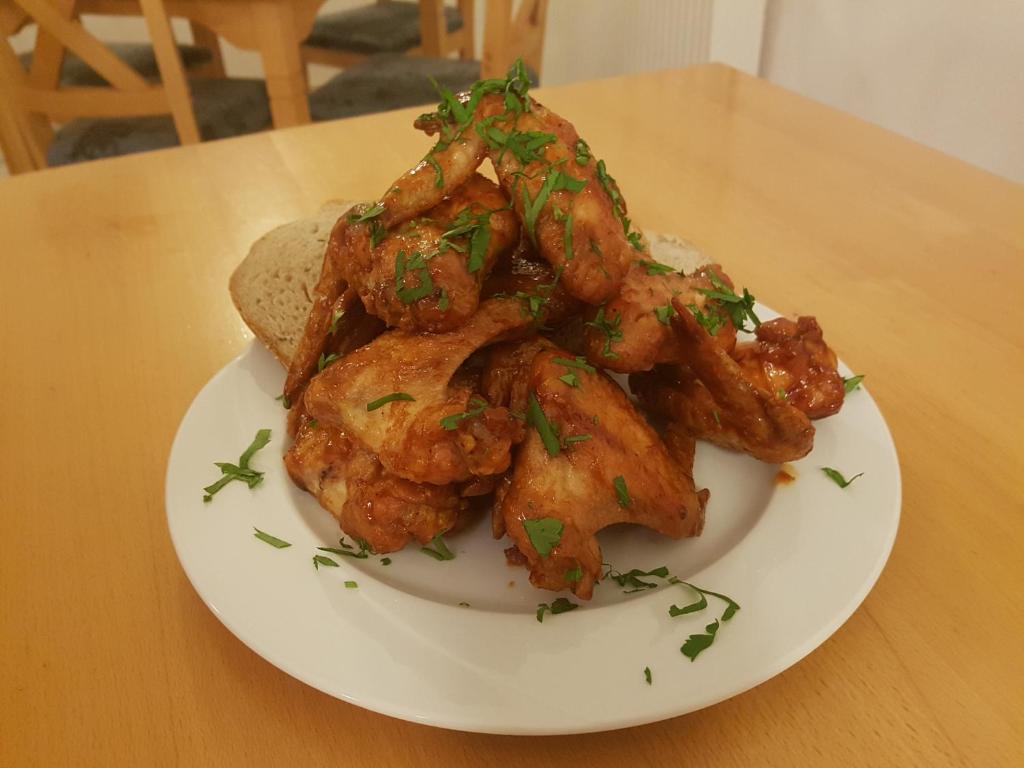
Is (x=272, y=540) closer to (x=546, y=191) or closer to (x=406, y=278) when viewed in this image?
(x=406, y=278)

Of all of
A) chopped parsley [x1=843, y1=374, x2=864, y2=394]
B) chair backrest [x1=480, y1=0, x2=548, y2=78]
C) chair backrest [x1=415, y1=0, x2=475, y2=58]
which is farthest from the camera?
chair backrest [x1=415, y1=0, x2=475, y2=58]

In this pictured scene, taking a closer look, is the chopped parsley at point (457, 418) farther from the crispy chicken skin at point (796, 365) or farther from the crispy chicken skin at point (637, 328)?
the crispy chicken skin at point (796, 365)

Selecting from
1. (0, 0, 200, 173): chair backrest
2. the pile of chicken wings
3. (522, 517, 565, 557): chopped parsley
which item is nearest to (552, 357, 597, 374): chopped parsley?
the pile of chicken wings

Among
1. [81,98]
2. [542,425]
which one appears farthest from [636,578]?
[81,98]

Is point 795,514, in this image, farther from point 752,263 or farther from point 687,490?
point 752,263

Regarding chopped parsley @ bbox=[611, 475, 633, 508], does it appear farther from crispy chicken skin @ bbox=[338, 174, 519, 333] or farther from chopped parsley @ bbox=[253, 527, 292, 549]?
chopped parsley @ bbox=[253, 527, 292, 549]

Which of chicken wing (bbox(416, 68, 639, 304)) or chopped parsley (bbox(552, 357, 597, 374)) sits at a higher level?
chicken wing (bbox(416, 68, 639, 304))

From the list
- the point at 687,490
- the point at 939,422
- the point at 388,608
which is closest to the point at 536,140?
the point at 687,490
